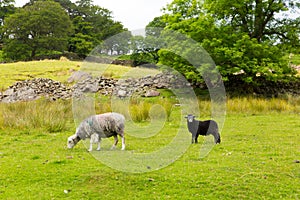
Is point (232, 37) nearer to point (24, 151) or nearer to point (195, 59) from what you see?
point (195, 59)

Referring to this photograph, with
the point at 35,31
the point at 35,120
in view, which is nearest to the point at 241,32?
the point at 35,120

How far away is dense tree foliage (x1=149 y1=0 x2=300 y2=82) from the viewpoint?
2280cm

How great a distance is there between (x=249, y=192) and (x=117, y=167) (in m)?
2.86

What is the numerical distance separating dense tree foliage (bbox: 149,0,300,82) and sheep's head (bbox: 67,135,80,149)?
563 inches

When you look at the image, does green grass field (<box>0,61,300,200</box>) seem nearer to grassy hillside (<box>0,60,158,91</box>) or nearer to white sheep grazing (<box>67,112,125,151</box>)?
white sheep grazing (<box>67,112,125,151</box>)

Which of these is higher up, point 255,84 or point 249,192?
point 255,84

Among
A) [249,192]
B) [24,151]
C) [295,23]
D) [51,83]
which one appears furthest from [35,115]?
[295,23]

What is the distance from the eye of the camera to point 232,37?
23.5 m

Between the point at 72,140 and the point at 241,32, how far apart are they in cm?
1807

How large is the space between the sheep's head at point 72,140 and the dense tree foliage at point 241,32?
14293 mm

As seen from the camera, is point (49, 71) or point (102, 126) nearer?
point (102, 126)

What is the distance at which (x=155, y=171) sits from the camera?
7535 millimetres

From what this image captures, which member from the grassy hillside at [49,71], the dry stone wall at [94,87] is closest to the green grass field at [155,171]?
the dry stone wall at [94,87]

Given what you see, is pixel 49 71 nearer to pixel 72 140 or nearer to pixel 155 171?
pixel 72 140
